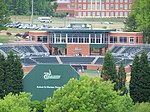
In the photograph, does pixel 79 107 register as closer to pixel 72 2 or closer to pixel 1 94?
pixel 1 94

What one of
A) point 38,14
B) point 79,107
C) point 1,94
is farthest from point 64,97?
point 38,14

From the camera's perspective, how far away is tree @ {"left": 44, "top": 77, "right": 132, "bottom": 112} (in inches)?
1715

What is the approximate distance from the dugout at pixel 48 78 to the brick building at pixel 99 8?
322ft

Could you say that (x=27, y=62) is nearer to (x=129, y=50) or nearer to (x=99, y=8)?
(x=129, y=50)

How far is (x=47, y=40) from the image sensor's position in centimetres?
10419

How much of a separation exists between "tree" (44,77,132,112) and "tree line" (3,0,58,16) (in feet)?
279

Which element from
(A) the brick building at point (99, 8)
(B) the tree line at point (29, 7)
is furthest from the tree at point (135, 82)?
(A) the brick building at point (99, 8)

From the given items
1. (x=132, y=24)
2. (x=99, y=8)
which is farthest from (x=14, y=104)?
(x=99, y=8)

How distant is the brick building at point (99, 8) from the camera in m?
155

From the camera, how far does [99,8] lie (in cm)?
15688

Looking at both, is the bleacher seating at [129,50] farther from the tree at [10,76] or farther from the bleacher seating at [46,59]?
the tree at [10,76]

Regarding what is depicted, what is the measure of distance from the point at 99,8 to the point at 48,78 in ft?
333

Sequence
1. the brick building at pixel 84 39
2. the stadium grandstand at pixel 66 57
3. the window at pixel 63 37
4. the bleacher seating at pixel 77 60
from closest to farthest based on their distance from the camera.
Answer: the stadium grandstand at pixel 66 57
the bleacher seating at pixel 77 60
the brick building at pixel 84 39
the window at pixel 63 37

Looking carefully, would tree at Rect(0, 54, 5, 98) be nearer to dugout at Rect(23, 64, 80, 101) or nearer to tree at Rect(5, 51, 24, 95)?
tree at Rect(5, 51, 24, 95)
